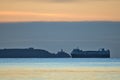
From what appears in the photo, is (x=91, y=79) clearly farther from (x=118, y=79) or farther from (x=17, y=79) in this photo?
(x=17, y=79)

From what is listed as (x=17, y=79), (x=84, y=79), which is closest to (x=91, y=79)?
(x=84, y=79)

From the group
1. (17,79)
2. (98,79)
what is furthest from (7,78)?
(98,79)

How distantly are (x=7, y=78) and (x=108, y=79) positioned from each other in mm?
8001

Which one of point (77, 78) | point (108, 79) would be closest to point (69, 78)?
point (77, 78)

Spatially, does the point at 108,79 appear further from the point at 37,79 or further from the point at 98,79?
the point at 37,79

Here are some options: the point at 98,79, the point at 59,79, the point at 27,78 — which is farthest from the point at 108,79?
the point at 27,78

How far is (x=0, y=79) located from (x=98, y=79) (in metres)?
→ 7.59

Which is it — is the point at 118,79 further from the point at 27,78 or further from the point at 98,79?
the point at 27,78

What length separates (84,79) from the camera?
40000mm

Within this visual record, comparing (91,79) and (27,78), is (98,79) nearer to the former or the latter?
(91,79)

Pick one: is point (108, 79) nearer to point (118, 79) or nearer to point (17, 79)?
point (118, 79)

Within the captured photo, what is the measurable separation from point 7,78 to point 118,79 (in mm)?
8784

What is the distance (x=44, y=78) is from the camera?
41.8 meters

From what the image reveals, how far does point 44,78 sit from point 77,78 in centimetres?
266
